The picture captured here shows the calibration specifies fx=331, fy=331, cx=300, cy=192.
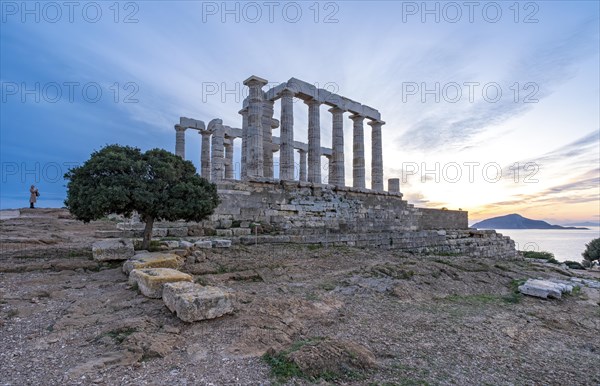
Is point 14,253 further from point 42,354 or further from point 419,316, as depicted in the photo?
point 419,316

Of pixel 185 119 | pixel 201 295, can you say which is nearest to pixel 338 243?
pixel 201 295

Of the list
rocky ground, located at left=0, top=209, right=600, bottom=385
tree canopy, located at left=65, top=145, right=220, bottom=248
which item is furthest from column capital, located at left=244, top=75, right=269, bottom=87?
rocky ground, located at left=0, top=209, right=600, bottom=385

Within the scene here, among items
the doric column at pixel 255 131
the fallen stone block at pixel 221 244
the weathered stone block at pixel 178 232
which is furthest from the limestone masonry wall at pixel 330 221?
the doric column at pixel 255 131

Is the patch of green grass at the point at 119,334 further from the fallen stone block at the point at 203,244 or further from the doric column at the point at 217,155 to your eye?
the doric column at the point at 217,155

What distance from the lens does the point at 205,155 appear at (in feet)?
84.7

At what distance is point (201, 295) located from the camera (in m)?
5.05

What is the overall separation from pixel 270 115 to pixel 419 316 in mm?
16226

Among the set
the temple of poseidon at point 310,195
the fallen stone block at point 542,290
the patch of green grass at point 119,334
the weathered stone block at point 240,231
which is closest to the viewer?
the patch of green grass at point 119,334

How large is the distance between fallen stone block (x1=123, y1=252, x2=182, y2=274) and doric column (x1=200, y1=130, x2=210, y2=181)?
18774 mm

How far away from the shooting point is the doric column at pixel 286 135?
19.0 meters

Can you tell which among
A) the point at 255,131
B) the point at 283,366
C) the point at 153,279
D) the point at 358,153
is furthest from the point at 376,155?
the point at 283,366

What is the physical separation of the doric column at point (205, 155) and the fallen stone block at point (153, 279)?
2010 centimetres

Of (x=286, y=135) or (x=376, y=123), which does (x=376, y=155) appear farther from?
(x=286, y=135)

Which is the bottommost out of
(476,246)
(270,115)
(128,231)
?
(476,246)
